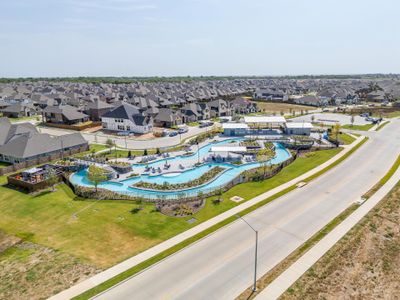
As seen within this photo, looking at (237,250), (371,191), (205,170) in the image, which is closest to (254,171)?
(205,170)

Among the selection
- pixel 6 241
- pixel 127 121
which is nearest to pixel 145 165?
pixel 6 241

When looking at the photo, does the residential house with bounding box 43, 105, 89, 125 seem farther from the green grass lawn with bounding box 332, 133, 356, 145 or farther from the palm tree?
the green grass lawn with bounding box 332, 133, 356, 145

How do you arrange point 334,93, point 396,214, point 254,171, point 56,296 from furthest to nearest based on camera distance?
point 334,93
point 254,171
point 396,214
point 56,296

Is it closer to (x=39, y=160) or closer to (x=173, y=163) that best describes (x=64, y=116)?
(x=39, y=160)

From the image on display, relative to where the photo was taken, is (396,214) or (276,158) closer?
(396,214)

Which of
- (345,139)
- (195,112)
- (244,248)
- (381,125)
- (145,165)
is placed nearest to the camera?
(244,248)

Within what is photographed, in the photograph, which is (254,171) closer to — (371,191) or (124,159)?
(371,191)
